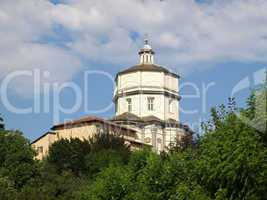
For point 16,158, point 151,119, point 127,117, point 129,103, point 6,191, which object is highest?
point 129,103

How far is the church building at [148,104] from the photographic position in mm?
90125

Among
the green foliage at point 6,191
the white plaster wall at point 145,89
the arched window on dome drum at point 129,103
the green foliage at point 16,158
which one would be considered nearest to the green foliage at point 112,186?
the green foliage at point 6,191

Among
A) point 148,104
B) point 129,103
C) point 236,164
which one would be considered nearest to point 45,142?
point 129,103

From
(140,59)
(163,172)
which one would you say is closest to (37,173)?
(163,172)

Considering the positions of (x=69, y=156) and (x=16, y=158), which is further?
(x=69, y=156)

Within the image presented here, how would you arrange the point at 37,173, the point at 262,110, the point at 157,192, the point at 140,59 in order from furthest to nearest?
the point at 140,59, the point at 37,173, the point at 157,192, the point at 262,110

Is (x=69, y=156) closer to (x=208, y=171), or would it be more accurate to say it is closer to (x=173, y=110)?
(x=173, y=110)

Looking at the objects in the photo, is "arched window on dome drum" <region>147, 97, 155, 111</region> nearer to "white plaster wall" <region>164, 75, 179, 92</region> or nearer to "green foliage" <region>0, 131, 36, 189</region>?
"white plaster wall" <region>164, 75, 179, 92</region>

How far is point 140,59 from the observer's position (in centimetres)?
10056

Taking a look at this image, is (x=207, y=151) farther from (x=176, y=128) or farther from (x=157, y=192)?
(x=176, y=128)

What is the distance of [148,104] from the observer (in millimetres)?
94438

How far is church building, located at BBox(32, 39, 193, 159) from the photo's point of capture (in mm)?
90125

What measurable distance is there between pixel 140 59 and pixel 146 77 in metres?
6.26

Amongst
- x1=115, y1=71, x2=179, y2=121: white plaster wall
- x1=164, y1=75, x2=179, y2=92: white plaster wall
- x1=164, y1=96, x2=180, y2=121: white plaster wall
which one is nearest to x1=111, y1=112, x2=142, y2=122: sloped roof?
x1=115, y1=71, x2=179, y2=121: white plaster wall
